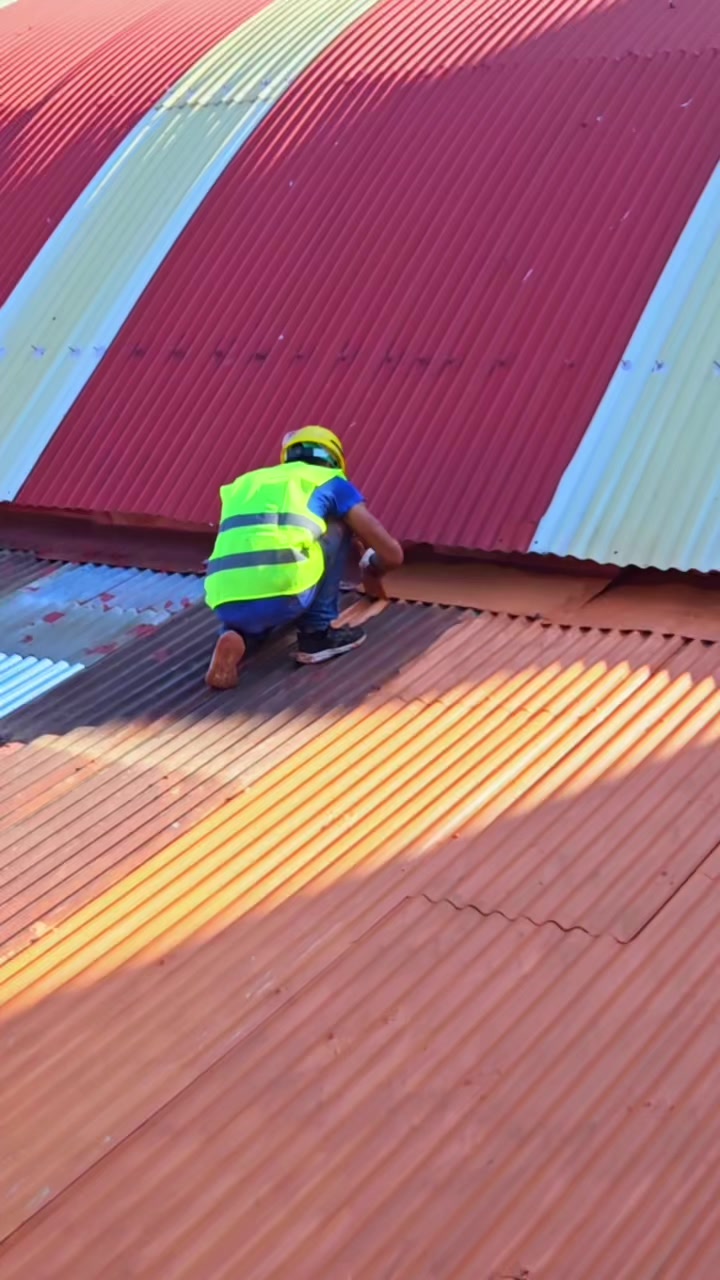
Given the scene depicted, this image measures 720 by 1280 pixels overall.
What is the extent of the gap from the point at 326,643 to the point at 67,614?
1.77 meters

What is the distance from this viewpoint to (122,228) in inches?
345

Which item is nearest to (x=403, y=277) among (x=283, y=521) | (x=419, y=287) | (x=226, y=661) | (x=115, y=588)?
(x=419, y=287)

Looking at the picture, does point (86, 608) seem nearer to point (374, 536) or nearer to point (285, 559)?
point (285, 559)

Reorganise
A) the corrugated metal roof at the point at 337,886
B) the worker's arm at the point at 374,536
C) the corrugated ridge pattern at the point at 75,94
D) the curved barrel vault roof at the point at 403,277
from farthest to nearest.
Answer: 1. the corrugated ridge pattern at the point at 75,94
2. the curved barrel vault roof at the point at 403,277
3. the worker's arm at the point at 374,536
4. the corrugated metal roof at the point at 337,886

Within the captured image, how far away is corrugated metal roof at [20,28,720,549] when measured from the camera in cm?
674

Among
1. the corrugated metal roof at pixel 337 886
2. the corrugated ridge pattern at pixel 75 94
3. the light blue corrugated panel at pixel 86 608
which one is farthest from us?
the corrugated ridge pattern at pixel 75 94

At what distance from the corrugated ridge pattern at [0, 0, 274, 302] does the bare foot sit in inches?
180

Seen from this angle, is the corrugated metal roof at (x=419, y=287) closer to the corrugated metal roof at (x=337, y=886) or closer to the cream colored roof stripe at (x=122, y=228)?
the cream colored roof stripe at (x=122, y=228)

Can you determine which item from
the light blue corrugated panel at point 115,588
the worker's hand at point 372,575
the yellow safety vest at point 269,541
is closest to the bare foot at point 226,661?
the yellow safety vest at point 269,541

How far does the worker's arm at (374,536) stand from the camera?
5.80 metres

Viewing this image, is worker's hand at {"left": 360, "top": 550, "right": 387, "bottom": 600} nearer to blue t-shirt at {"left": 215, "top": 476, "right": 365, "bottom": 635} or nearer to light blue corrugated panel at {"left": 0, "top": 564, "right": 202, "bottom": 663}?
blue t-shirt at {"left": 215, "top": 476, "right": 365, "bottom": 635}

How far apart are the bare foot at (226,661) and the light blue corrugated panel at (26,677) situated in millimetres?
843

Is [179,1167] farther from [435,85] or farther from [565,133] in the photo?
[435,85]

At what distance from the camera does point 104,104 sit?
9.59 m
